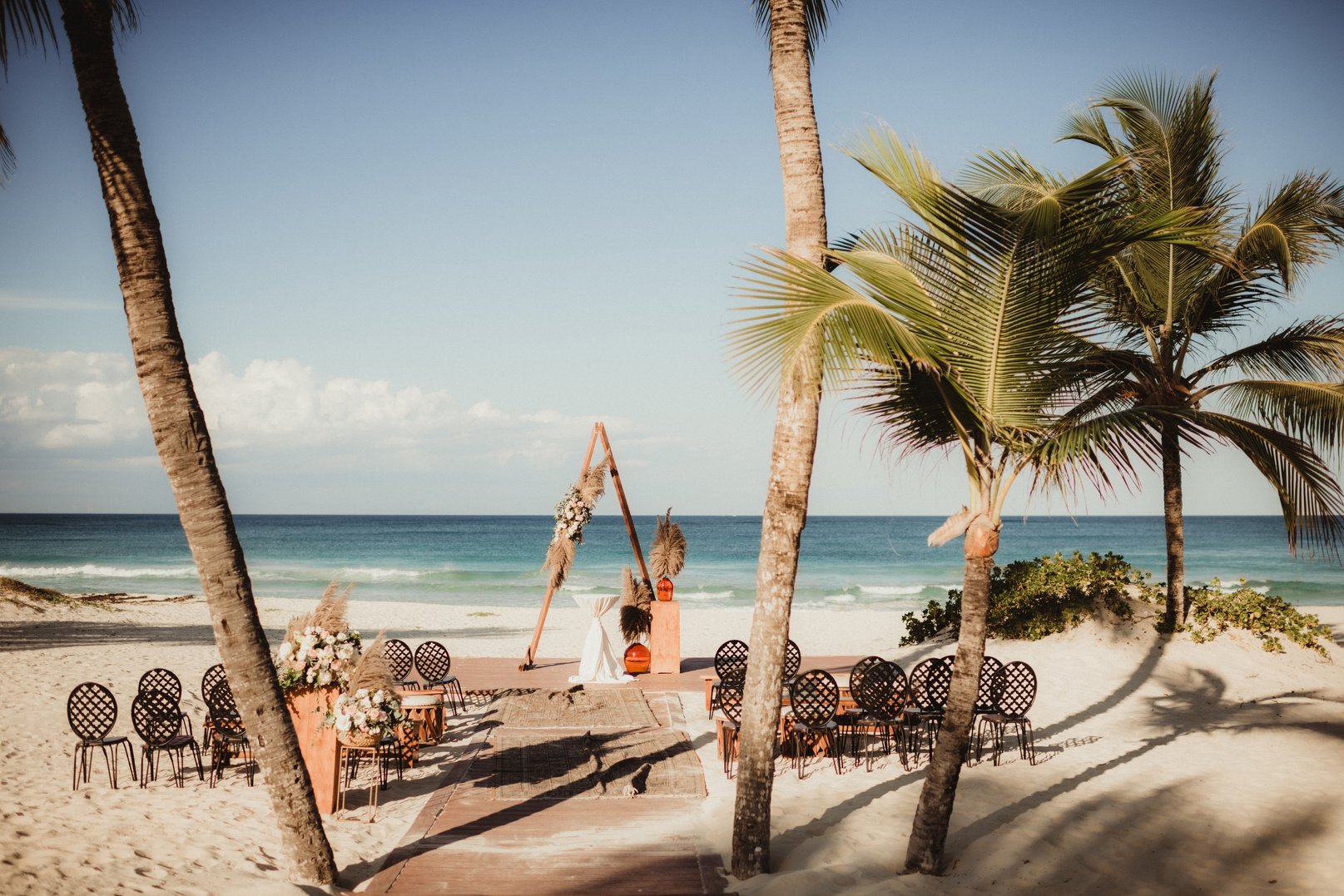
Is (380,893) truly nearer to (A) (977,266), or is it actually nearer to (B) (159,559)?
(A) (977,266)

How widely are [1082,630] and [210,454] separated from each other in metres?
13.5

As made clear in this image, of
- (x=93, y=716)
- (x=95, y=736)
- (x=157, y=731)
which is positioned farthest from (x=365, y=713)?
(x=93, y=716)

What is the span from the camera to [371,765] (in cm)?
991

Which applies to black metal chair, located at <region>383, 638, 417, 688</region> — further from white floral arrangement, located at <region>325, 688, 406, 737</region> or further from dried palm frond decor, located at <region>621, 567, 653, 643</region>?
white floral arrangement, located at <region>325, 688, 406, 737</region>

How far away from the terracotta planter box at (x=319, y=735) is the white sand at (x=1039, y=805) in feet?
1.55

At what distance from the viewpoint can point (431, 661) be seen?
13.0 m

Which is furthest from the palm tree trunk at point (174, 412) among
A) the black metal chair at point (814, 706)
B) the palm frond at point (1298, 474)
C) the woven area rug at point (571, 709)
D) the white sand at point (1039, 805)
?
the palm frond at point (1298, 474)

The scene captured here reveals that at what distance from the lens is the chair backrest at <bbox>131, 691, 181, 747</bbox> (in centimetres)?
917

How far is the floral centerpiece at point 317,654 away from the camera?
318 inches

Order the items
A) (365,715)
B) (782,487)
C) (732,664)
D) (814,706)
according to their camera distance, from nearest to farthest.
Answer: (782,487), (365,715), (814,706), (732,664)

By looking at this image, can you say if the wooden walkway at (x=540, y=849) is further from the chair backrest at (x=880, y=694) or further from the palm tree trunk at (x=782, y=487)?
the chair backrest at (x=880, y=694)

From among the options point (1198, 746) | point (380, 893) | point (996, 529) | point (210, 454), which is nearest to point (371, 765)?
point (380, 893)

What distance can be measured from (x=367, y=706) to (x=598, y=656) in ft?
22.8

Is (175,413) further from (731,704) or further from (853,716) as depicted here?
(853,716)
